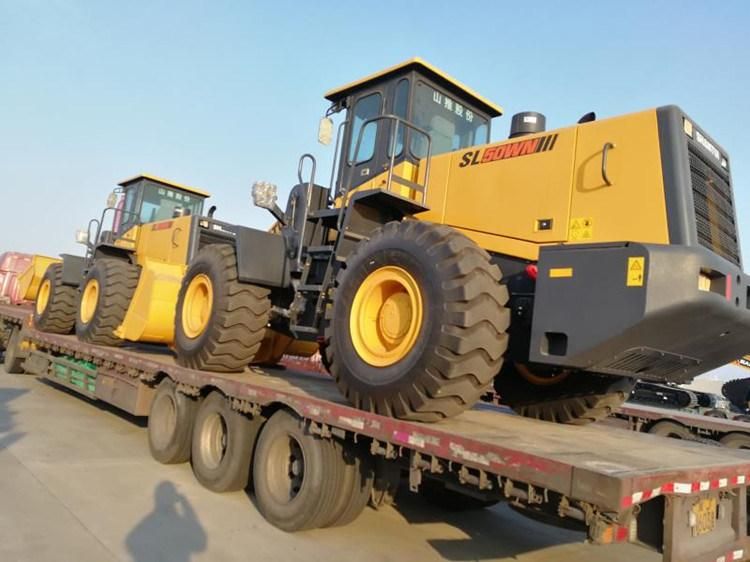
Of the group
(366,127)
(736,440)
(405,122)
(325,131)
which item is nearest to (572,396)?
(405,122)

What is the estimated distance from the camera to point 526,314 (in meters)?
4.41

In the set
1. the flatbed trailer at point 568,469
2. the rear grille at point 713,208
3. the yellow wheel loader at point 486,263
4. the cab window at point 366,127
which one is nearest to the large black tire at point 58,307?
the yellow wheel loader at point 486,263

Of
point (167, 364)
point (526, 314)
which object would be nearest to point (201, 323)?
point (167, 364)

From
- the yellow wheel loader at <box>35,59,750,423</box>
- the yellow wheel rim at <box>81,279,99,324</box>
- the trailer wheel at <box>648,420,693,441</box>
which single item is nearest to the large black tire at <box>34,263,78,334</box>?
the yellow wheel rim at <box>81,279,99,324</box>

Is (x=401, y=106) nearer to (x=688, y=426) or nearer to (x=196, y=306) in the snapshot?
(x=196, y=306)

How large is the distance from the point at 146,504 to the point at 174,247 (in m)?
5.61

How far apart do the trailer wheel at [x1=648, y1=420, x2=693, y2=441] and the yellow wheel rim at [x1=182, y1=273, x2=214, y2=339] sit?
680 centimetres

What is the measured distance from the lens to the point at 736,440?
8672mm

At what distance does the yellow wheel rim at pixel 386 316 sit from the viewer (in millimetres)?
4043

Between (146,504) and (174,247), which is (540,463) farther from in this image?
(174,247)

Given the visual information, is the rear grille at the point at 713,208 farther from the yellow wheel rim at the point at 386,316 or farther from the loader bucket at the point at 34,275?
the loader bucket at the point at 34,275

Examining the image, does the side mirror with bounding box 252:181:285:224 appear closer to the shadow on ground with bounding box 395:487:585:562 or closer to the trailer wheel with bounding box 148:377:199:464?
the trailer wheel with bounding box 148:377:199:464

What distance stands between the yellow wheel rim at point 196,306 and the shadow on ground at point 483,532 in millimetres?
2863

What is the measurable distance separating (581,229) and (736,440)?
6.48 meters
